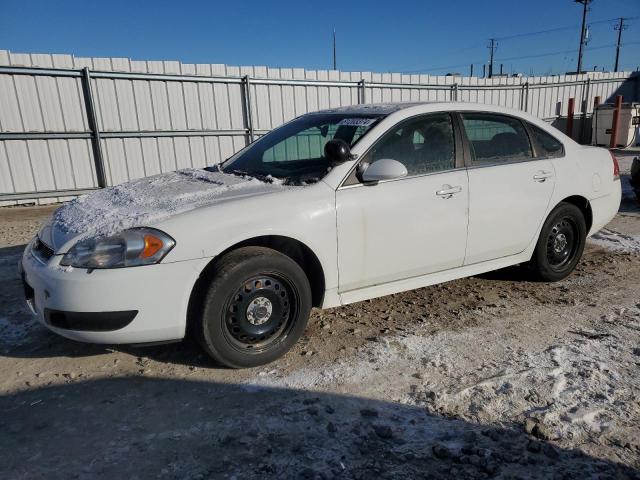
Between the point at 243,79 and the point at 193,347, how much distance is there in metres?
8.67

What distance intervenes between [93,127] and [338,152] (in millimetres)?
7874

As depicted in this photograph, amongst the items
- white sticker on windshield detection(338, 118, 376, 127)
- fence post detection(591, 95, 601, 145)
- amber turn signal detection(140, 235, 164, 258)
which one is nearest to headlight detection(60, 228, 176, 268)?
amber turn signal detection(140, 235, 164, 258)

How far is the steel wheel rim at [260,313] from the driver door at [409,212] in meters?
0.42

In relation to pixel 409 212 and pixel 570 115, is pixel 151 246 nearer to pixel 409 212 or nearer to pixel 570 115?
pixel 409 212

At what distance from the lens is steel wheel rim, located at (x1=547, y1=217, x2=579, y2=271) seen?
14.7 feet

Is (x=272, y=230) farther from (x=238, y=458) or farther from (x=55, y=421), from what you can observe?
(x=55, y=421)

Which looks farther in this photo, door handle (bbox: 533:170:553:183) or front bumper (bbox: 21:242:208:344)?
door handle (bbox: 533:170:553:183)

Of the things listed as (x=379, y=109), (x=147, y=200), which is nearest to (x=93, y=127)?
(x=147, y=200)

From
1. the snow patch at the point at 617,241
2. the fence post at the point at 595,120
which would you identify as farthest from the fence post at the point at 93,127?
the fence post at the point at 595,120

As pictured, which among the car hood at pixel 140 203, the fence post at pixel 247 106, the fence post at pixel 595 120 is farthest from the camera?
the fence post at pixel 595 120

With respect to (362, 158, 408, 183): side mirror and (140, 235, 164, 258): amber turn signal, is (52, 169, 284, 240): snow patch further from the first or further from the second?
(362, 158, 408, 183): side mirror

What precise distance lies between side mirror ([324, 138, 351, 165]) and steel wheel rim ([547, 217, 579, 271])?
7.38 ft

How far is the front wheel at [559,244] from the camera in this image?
4.39m

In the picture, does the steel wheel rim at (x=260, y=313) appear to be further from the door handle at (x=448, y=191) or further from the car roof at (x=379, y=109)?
the car roof at (x=379, y=109)
